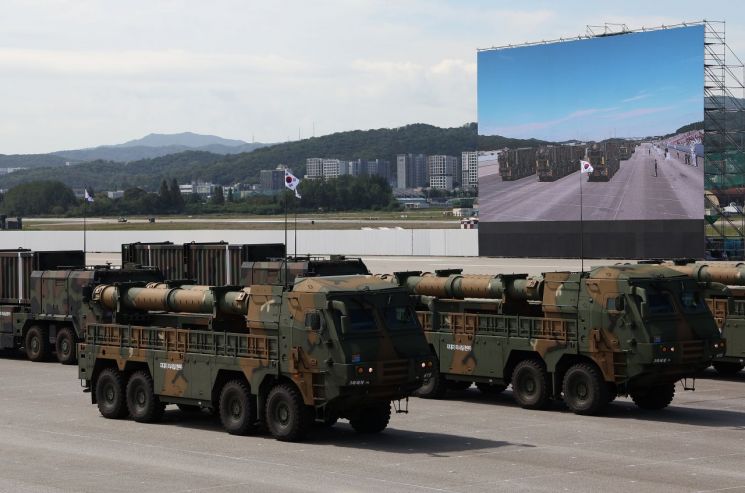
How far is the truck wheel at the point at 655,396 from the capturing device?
22.7 metres

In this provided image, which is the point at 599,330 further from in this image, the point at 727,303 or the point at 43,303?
the point at 43,303

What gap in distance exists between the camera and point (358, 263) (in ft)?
103

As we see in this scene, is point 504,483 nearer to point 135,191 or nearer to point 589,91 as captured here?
point 589,91

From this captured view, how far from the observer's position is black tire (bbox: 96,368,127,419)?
22359mm

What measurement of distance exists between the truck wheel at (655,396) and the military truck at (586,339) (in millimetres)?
18

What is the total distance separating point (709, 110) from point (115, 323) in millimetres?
48948

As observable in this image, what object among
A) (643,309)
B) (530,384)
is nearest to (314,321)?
(530,384)

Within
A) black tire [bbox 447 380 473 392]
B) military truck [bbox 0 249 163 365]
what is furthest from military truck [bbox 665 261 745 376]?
military truck [bbox 0 249 163 365]

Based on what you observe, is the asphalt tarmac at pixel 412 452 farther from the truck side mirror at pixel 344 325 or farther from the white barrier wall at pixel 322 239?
the white barrier wall at pixel 322 239

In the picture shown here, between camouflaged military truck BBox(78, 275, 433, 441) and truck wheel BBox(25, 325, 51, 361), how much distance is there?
11.7m

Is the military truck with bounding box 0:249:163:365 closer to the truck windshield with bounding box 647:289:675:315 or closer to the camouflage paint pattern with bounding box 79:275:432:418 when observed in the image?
the camouflage paint pattern with bounding box 79:275:432:418

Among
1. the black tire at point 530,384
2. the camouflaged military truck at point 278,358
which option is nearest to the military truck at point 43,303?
the camouflaged military truck at point 278,358

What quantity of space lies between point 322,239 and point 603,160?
26.4 metres

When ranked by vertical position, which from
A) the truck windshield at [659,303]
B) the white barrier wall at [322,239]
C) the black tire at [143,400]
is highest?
the white barrier wall at [322,239]
